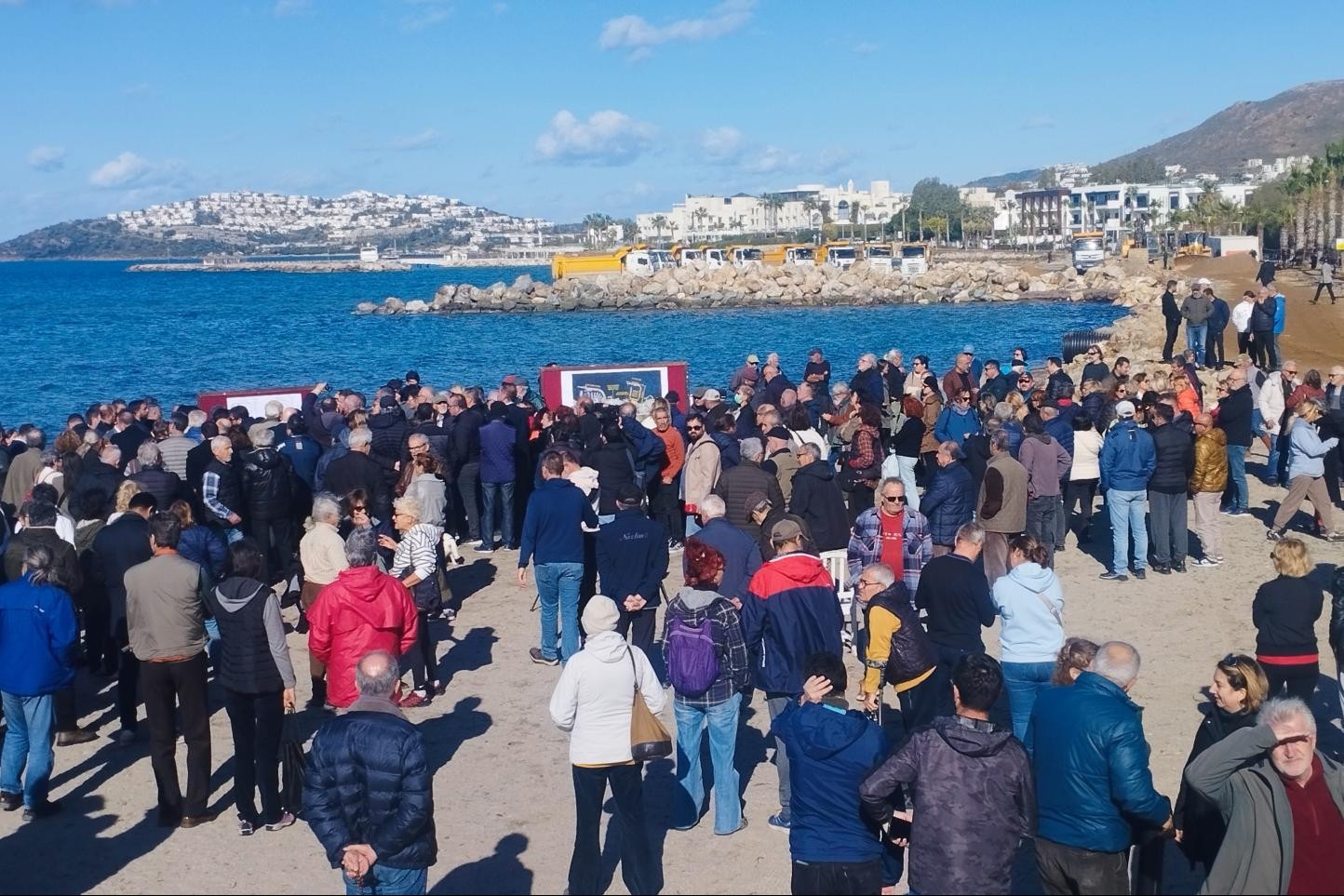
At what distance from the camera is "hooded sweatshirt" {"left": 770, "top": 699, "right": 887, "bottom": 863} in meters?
5.00

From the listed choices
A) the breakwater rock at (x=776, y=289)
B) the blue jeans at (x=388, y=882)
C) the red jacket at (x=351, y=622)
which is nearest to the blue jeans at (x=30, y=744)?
the red jacket at (x=351, y=622)

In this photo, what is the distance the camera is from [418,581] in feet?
29.8

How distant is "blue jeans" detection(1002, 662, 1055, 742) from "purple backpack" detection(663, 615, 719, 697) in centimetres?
193

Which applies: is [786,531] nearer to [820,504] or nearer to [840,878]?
[840,878]

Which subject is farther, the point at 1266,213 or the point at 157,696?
the point at 1266,213

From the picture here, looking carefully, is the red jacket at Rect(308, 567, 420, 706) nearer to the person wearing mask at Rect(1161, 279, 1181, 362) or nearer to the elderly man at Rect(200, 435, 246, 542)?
the elderly man at Rect(200, 435, 246, 542)

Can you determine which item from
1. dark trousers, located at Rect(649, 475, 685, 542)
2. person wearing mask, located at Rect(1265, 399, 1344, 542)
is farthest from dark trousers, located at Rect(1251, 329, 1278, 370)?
dark trousers, located at Rect(649, 475, 685, 542)

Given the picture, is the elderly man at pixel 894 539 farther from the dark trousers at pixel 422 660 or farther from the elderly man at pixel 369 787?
the elderly man at pixel 369 787

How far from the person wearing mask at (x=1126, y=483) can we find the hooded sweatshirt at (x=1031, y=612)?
4.57 metres

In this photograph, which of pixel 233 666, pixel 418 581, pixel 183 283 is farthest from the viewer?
pixel 183 283

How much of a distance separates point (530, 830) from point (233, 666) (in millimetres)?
1881

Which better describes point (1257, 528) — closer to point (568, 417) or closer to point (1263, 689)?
point (568, 417)

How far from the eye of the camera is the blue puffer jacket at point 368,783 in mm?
4766

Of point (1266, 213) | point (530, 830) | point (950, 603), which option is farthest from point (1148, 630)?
point (1266, 213)
